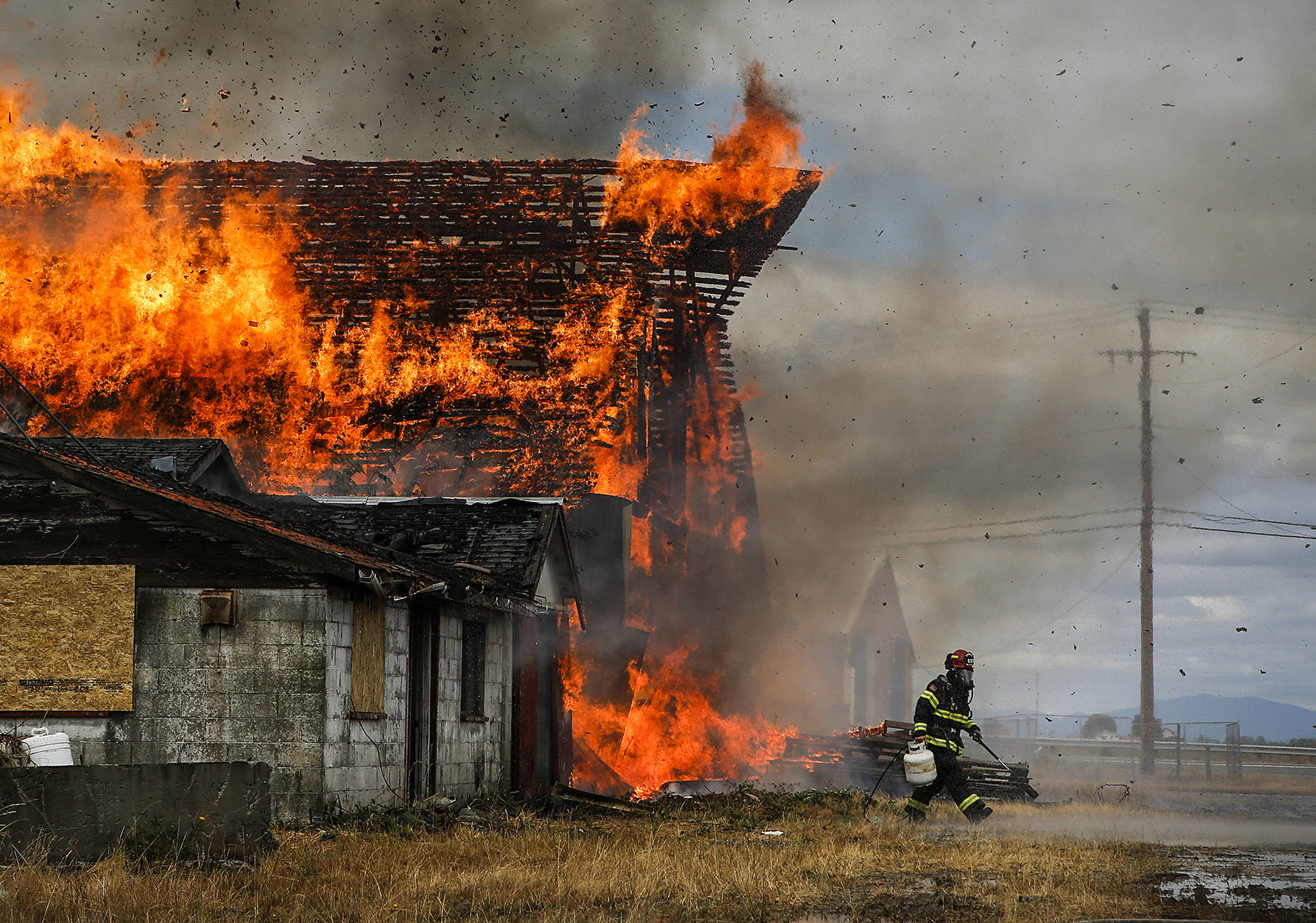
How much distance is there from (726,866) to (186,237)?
932 inches

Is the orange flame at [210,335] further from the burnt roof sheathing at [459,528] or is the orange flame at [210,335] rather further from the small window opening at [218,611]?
the small window opening at [218,611]

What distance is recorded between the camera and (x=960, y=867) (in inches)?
453

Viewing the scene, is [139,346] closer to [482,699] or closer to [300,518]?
[300,518]

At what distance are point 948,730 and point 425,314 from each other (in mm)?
17189

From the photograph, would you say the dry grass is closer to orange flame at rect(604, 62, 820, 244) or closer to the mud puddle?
the mud puddle

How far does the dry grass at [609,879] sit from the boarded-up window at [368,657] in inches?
59.4

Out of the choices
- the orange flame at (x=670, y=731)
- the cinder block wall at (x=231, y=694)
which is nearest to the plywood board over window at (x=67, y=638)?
the cinder block wall at (x=231, y=694)

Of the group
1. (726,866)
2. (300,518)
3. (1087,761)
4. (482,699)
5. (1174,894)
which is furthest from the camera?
(1087,761)

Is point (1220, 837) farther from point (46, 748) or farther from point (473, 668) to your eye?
point (46, 748)

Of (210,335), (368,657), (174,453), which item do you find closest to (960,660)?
(368,657)

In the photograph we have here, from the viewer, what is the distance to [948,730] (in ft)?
52.6

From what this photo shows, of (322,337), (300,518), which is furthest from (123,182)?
(300,518)

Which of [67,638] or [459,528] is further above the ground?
[459,528]

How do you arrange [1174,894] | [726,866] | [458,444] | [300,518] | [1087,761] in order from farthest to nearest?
1. [1087,761]
2. [458,444]
3. [300,518]
4. [726,866]
5. [1174,894]
